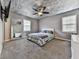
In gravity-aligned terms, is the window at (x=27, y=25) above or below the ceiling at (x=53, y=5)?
below

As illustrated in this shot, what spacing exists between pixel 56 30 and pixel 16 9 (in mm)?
1115

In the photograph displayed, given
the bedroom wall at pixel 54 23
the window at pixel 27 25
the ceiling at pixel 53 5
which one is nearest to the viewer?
the ceiling at pixel 53 5

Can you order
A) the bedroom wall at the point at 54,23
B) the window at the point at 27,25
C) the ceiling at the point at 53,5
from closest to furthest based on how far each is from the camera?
the ceiling at the point at 53,5
the window at the point at 27,25
the bedroom wall at the point at 54,23

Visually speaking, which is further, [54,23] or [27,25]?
[54,23]

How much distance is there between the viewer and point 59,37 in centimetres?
226

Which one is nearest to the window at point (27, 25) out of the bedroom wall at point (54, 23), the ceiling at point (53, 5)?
the ceiling at point (53, 5)

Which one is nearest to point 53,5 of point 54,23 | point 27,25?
point 54,23

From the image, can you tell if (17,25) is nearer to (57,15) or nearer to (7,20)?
(7,20)

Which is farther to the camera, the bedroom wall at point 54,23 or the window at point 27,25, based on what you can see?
the bedroom wall at point 54,23

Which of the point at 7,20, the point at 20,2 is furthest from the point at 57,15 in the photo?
the point at 7,20

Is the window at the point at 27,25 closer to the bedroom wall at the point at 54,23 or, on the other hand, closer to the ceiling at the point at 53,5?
the ceiling at the point at 53,5

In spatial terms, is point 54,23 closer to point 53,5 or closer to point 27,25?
point 53,5

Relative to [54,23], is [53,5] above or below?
above

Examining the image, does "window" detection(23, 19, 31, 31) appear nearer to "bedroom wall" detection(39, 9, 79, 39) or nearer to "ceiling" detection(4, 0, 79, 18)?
"ceiling" detection(4, 0, 79, 18)
